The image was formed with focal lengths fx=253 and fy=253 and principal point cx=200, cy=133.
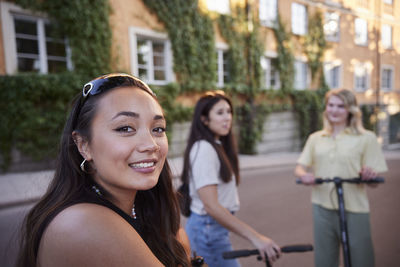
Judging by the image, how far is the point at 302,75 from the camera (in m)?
15.3

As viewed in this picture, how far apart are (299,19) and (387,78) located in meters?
9.75


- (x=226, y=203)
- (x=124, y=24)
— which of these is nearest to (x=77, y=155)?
(x=226, y=203)

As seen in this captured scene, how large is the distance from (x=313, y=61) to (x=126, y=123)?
16.3 m

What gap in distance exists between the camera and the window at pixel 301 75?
14959mm

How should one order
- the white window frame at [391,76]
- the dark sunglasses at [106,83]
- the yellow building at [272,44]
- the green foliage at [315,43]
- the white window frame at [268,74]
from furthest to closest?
the white window frame at [391,76] → the green foliage at [315,43] → the white window frame at [268,74] → the yellow building at [272,44] → the dark sunglasses at [106,83]

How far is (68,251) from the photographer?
76cm

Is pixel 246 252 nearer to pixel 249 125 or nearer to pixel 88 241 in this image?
pixel 88 241

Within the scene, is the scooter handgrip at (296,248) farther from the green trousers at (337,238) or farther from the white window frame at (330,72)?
the white window frame at (330,72)

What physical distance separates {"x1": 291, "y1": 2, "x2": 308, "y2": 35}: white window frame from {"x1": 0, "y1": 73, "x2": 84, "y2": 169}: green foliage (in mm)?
12126

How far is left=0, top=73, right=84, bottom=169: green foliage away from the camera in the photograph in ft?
23.0

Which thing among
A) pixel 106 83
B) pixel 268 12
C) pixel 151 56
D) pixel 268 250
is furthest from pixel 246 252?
pixel 268 12

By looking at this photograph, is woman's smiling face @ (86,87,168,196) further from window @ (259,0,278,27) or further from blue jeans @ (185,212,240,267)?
window @ (259,0,278,27)

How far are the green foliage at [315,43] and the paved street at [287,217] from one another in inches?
364

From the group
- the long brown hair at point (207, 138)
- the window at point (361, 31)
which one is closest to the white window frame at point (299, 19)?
the window at point (361, 31)
